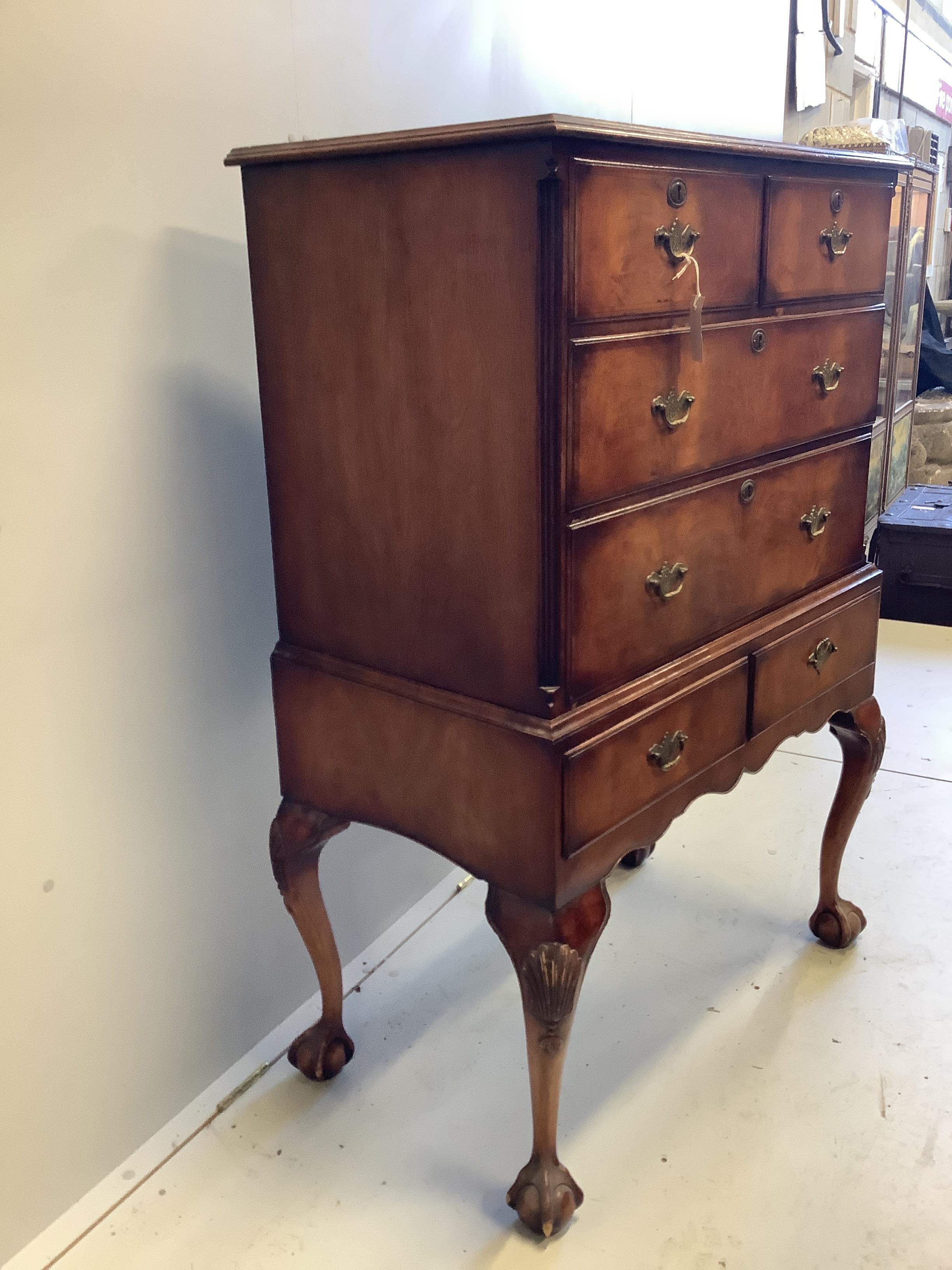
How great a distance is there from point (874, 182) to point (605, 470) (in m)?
0.74

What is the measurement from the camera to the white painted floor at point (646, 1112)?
132 cm

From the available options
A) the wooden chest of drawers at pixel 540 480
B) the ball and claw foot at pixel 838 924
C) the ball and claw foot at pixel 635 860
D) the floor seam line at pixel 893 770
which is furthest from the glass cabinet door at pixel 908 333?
the wooden chest of drawers at pixel 540 480

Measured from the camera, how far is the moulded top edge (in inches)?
37.4

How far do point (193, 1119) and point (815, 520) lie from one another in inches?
48.7

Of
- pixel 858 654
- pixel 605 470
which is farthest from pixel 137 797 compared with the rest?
pixel 858 654

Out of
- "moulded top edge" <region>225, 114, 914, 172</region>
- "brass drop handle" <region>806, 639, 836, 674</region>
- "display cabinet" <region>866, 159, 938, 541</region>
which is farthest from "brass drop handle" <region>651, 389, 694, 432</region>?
"display cabinet" <region>866, 159, 938, 541</region>

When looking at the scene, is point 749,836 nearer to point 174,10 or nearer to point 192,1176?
point 192,1176

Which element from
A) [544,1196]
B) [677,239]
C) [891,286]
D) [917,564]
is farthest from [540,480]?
[891,286]

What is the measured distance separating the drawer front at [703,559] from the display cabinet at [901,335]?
246 cm

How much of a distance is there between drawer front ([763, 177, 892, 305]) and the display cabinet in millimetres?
2468

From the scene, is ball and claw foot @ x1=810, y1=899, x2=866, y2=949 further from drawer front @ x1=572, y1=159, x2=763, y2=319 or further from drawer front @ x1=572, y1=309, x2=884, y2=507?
drawer front @ x1=572, y1=159, x2=763, y2=319

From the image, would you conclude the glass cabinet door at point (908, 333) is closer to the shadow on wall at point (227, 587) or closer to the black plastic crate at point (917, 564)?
the black plastic crate at point (917, 564)

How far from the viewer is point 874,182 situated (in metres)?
1.49

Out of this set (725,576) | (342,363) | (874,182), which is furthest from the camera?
(874,182)
